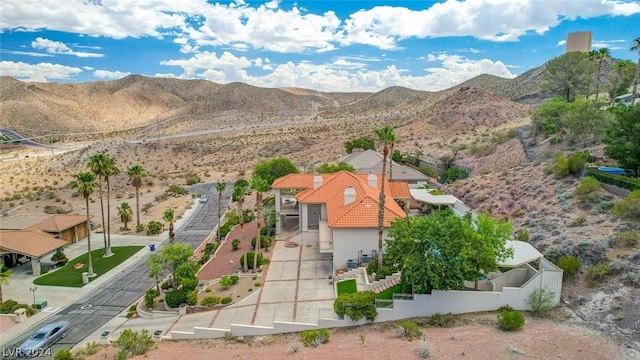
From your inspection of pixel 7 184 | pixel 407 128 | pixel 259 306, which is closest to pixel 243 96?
pixel 407 128

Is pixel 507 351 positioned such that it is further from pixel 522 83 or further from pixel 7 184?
pixel 522 83

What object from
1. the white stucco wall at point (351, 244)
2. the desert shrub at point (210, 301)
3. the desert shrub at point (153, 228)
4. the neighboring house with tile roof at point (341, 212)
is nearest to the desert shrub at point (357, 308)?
the neighboring house with tile roof at point (341, 212)

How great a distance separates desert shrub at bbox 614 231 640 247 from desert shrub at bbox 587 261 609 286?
175cm

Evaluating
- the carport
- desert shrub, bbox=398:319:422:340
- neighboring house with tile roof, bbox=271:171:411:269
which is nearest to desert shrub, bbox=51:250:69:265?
the carport

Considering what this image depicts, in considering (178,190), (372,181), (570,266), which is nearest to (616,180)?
(570,266)

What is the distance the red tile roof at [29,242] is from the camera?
35625mm

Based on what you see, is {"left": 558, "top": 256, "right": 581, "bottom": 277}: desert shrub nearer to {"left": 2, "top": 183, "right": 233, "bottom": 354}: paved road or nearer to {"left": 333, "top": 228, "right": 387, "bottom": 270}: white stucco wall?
{"left": 333, "top": 228, "right": 387, "bottom": 270}: white stucco wall

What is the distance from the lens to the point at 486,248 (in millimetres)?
20656

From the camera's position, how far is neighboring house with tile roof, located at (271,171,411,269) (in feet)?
95.2

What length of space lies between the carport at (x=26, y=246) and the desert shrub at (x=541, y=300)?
122ft

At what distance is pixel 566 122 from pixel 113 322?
4620 cm

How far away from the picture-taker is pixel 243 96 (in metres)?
193

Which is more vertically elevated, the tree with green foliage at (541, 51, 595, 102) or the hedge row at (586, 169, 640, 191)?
the tree with green foliage at (541, 51, 595, 102)

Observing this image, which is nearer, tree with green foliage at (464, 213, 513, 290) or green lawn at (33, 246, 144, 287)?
tree with green foliage at (464, 213, 513, 290)
